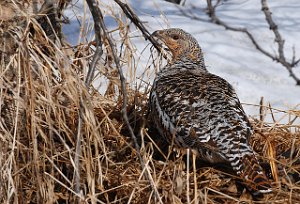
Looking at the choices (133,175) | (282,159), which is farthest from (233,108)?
(133,175)

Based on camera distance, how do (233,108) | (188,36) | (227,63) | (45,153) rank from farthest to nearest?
(227,63) → (188,36) → (233,108) → (45,153)

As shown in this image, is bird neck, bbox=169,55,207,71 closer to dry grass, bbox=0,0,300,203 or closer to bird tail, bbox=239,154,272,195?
dry grass, bbox=0,0,300,203

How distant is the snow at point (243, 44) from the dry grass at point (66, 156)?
5.55ft

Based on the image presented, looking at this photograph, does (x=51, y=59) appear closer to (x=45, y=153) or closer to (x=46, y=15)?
(x=46, y=15)

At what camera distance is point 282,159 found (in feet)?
13.1

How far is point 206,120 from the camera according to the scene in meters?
3.81

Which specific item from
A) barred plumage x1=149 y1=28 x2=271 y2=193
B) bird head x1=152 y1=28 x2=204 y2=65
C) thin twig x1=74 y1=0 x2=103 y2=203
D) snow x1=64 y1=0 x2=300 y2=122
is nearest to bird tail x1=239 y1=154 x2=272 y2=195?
barred plumage x1=149 y1=28 x2=271 y2=193

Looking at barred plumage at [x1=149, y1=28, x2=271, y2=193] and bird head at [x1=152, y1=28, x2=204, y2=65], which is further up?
bird head at [x1=152, y1=28, x2=204, y2=65]

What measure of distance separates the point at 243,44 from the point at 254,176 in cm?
352

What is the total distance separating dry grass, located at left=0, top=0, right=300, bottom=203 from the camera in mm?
3574

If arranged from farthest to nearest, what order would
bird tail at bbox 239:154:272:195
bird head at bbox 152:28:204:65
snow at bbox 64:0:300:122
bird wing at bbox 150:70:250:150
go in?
snow at bbox 64:0:300:122 → bird head at bbox 152:28:204:65 → bird wing at bbox 150:70:250:150 → bird tail at bbox 239:154:272:195

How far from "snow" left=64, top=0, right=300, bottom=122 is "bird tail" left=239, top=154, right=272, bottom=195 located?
203 centimetres

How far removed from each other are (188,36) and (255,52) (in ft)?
7.09

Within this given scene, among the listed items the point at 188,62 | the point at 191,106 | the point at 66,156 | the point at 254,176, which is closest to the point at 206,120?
the point at 191,106
